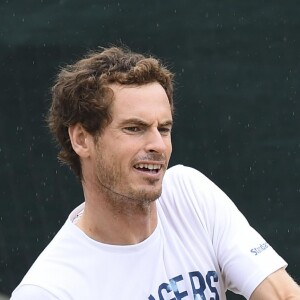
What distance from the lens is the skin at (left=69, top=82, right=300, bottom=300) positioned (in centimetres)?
333

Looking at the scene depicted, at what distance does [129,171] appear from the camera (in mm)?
3348

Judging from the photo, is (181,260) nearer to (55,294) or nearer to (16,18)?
(55,294)

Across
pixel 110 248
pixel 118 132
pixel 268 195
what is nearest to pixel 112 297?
pixel 110 248

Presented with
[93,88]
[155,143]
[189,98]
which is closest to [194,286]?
[155,143]

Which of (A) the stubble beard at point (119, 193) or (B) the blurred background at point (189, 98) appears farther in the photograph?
(B) the blurred background at point (189, 98)

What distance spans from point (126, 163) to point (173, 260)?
375mm

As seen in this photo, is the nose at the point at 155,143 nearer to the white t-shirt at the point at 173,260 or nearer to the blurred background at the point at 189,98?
the white t-shirt at the point at 173,260

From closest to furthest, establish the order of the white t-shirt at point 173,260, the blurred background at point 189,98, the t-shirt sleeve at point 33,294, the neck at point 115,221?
the t-shirt sleeve at point 33,294 → the white t-shirt at point 173,260 → the neck at point 115,221 → the blurred background at point 189,98

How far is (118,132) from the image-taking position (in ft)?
11.1

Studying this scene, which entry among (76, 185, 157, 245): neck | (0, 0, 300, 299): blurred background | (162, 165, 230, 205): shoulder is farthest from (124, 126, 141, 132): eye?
(0, 0, 300, 299): blurred background

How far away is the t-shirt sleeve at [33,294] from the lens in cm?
326

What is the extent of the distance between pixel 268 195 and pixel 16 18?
175cm

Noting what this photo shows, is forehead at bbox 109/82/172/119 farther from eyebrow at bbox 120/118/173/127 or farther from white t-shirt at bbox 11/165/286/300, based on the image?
white t-shirt at bbox 11/165/286/300

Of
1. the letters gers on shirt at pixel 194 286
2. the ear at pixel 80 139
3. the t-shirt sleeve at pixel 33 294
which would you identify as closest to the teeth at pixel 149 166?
the ear at pixel 80 139
